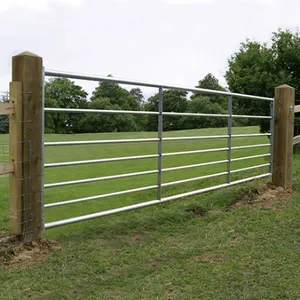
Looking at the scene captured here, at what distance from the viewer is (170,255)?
3932mm

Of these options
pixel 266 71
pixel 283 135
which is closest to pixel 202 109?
pixel 266 71

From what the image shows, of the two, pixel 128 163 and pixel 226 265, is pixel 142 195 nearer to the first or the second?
pixel 226 265

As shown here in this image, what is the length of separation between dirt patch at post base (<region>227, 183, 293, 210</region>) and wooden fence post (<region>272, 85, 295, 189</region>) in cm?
22

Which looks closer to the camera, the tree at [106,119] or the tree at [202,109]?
the tree at [106,119]

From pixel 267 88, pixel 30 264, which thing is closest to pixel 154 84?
pixel 30 264

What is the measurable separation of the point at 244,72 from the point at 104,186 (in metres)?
8.02

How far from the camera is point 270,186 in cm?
704

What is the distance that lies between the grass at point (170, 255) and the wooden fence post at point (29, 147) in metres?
0.40

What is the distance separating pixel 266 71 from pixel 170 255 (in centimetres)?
1051

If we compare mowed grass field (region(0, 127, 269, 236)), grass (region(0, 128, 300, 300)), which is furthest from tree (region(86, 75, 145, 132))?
grass (region(0, 128, 300, 300))

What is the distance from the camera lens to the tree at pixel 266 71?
1295cm

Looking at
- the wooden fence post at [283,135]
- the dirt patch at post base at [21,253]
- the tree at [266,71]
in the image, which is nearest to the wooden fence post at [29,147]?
the dirt patch at post base at [21,253]

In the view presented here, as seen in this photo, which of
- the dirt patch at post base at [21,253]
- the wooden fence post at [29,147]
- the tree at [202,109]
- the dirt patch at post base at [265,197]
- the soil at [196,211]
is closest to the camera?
the dirt patch at post base at [21,253]

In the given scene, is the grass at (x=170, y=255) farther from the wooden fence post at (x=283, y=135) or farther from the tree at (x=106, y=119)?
the wooden fence post at (x=283, y=135)
